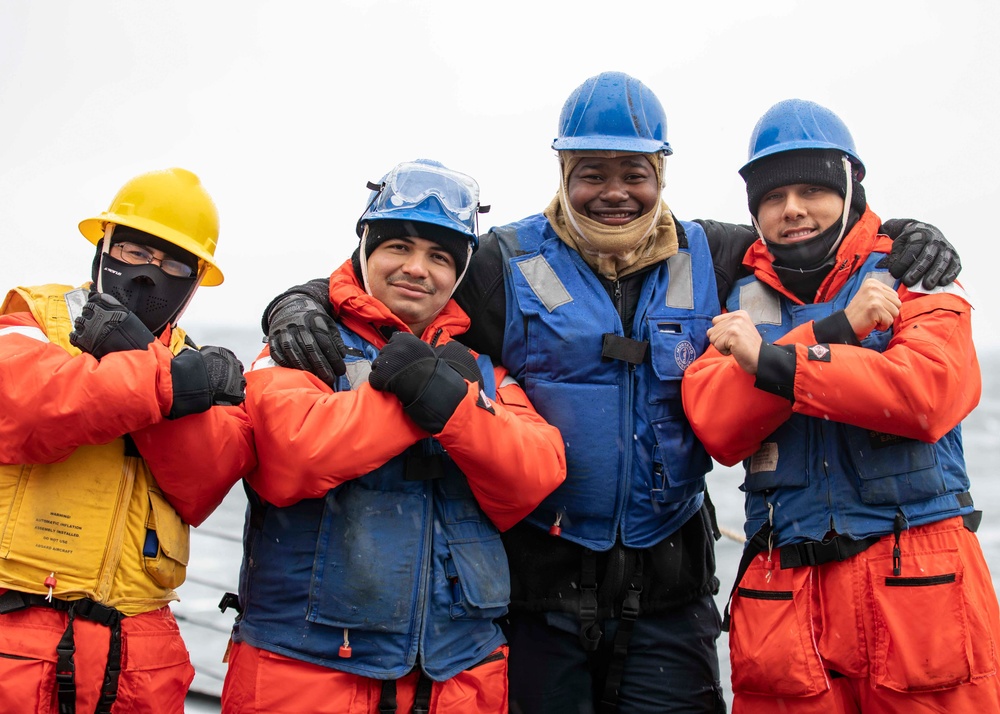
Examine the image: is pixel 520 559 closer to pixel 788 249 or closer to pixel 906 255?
pixel 788 249

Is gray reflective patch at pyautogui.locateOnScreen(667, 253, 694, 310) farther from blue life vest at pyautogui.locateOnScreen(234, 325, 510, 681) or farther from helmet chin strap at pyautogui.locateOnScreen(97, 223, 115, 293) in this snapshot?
helmet chin strap at pyautogui.locateOnScreen(97, 223, 115, 293)

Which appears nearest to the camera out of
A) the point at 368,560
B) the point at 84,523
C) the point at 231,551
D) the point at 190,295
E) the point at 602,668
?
the point at 84,523

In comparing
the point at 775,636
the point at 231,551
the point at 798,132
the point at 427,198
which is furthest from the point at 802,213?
the point at 231,551

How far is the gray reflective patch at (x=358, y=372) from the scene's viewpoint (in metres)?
2.57

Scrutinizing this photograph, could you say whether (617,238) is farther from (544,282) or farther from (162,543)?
(162,543)

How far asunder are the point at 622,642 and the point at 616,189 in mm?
1421

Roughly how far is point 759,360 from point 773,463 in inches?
16.0

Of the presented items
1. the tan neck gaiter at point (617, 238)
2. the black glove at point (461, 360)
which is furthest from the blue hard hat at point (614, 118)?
the black glove at point (461, 360)

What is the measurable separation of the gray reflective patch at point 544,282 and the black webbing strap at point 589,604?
0.78 metres

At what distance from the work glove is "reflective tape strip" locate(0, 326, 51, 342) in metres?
0.35

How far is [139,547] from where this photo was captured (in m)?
2.43

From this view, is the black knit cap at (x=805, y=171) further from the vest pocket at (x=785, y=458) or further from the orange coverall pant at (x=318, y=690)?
the orange coverall pant at (x=318, y=690)

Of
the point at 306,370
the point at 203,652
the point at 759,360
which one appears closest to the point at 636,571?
the point at 759,360

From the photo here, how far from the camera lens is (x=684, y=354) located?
287cm
